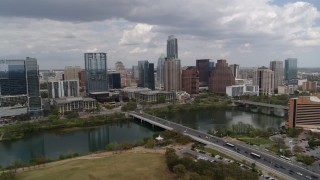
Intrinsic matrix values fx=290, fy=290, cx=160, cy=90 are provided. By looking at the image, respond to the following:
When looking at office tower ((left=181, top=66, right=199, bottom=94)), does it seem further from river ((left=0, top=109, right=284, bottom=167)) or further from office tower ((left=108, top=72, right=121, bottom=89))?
office tower ((left=108, top=72, right=121, bottom=89))

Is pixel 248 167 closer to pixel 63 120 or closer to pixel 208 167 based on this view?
pixel 208 167

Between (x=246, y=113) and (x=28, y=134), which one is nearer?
(x=28, y=134)

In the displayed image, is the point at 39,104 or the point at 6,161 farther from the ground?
the point at 39,104

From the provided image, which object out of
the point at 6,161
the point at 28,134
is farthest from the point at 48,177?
the point at 28,134

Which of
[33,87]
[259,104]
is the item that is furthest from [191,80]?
[33,87]

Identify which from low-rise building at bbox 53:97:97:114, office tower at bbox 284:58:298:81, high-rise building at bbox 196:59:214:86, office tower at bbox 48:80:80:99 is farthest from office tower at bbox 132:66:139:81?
low-rise building at bbox 53:97:97:114

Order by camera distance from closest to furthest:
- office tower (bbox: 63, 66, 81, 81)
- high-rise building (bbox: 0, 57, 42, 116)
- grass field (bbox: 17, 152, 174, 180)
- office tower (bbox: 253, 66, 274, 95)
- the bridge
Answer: grass field (bbox: 17, 152, 174, 180), high-rise building (bbox: 0, 57, 42, 116), the bridge, office tower (bbox: 253, 66, 274, 95), office tower (bbox: 63, 66, 81, 81)

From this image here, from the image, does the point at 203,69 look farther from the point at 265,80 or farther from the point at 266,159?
the point at 266,159

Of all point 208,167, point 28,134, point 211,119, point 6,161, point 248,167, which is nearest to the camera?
point 208,167
